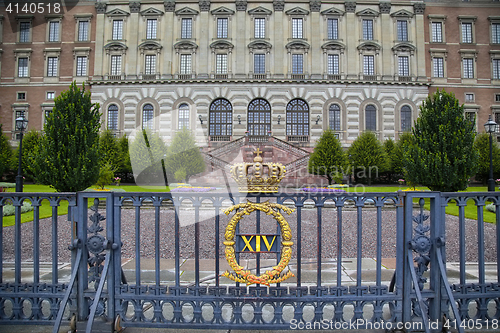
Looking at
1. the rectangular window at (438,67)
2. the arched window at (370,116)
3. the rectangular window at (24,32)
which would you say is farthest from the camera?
the rectangular window at (24,32)

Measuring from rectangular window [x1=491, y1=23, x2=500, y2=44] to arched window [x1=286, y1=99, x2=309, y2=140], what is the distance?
2821 centimetres

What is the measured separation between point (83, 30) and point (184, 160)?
2815cm

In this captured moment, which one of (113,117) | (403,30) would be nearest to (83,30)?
(113,117)

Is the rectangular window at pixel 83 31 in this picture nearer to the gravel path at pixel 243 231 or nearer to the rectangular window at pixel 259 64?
the rectangular window at pixel 259 64

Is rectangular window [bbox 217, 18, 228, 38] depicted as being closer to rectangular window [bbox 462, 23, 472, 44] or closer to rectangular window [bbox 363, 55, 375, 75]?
rectangular window [bbox 363, 55, 375, 75]

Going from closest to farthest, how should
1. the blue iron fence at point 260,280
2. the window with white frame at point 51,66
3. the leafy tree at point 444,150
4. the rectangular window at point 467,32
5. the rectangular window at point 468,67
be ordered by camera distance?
the blue iron fence at point 260,280 → the leafy tree at point 444,150 → the rectangular window at point 468,67 → the rectangular window at point 467,32 → the window with white frame at point 51,66

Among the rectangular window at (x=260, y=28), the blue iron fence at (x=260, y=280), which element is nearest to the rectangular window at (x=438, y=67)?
the rectangular window at (x=260, y=28)

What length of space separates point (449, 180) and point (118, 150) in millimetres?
32186

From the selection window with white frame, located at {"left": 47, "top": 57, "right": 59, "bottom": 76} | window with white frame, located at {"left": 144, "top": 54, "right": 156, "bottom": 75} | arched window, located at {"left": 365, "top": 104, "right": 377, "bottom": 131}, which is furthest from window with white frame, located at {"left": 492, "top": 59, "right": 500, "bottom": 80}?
window with white frame, located at {"left": 47, "top": 57, "right": 59, "bottom": 76}

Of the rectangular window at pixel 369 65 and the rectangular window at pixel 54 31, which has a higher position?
the rectangular window at pixel 54 31

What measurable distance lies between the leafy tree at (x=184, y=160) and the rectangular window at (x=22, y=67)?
29.0m

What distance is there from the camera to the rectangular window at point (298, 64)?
134ft

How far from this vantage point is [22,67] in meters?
43.0

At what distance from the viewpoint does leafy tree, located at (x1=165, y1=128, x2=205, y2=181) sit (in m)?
29.7
